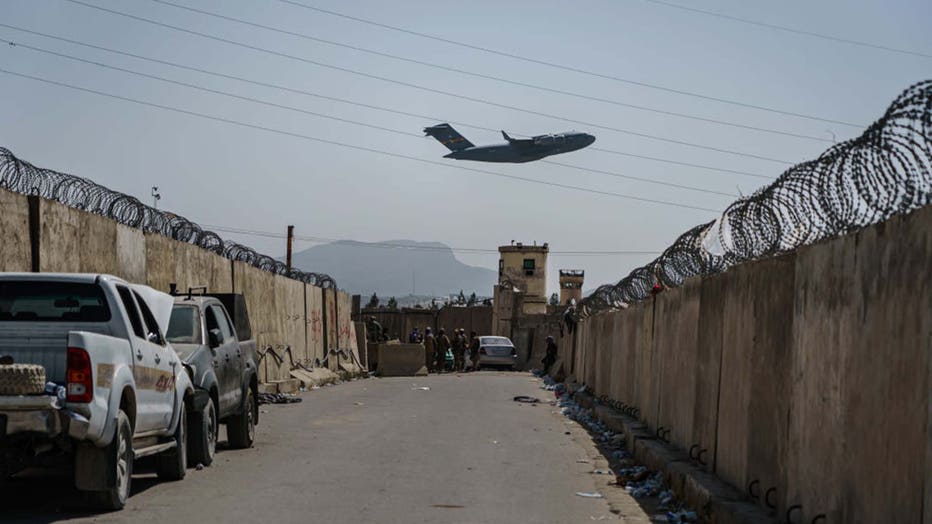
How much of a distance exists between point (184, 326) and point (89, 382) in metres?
5.03

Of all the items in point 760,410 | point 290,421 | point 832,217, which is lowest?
point 290,421

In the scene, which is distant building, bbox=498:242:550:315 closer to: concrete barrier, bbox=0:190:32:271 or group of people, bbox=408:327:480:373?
group of people, bbox=408:327:480:373

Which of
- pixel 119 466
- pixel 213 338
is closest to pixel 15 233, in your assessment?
pixel 213 338

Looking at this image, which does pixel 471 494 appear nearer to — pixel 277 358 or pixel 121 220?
pixel 121 220

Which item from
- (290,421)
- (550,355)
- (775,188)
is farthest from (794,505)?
(550,355)

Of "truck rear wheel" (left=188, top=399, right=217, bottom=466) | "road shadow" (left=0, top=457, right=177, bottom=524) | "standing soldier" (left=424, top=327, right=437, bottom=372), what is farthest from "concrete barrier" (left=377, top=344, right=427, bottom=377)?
"road shadow" (left=0, top=457, right=177, bottom=524)

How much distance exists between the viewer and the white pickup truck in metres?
9.18

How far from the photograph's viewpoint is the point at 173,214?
70.4ft

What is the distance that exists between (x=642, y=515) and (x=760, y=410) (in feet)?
5.48

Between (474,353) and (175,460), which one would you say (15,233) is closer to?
(175,460)

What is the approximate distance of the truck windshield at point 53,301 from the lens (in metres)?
10.7

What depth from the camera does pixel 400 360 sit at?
46375 millimetres

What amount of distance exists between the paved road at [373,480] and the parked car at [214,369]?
0.31 metres

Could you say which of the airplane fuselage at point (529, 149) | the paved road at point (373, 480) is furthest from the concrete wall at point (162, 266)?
the airplane fuselage at point (529, 149)
